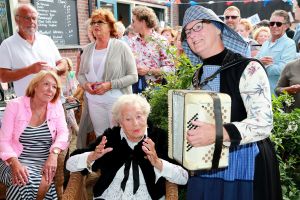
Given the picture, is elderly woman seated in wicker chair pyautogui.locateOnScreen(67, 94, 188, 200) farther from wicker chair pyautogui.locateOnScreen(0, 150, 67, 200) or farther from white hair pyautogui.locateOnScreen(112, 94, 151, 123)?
wicker chair pyautogui.locateOnScreen(0, 150, 67, 200)

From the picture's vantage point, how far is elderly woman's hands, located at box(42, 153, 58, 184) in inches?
101

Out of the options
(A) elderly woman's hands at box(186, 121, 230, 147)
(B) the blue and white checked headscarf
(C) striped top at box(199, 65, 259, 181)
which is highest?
(B) the blue and white checked headscarf

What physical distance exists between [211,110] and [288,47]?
288 cm

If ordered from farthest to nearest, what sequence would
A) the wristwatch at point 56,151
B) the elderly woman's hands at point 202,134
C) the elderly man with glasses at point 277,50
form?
the elderly man with glasses at point 277,50 → the wristwatch at point 56,151 → the elderly woman's hands at point 202,134

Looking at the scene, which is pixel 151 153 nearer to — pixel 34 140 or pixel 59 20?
pixel 34 140

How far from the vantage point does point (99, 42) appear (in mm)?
3414

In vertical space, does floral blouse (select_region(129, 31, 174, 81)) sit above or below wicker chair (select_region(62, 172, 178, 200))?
above

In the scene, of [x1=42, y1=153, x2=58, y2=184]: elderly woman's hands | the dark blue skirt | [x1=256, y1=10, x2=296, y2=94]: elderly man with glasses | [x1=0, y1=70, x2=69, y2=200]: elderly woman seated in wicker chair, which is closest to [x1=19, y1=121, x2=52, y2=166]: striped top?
[x1=0, y1=70, x2=69, y2=200]: elderly woman seated in wicker chair

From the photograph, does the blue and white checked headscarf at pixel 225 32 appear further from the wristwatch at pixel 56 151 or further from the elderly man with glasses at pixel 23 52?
the elderly man with glasses at pixel 23 52

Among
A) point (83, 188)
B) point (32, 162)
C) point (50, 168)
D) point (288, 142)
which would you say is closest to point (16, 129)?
point (32, 162)

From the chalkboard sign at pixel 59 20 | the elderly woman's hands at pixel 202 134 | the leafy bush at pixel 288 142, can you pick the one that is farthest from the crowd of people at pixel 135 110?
the chalkboard sign at pixel 59 20

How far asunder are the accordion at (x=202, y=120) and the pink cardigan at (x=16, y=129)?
1.58 meters

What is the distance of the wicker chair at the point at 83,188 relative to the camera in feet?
6.81

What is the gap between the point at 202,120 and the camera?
127cm
